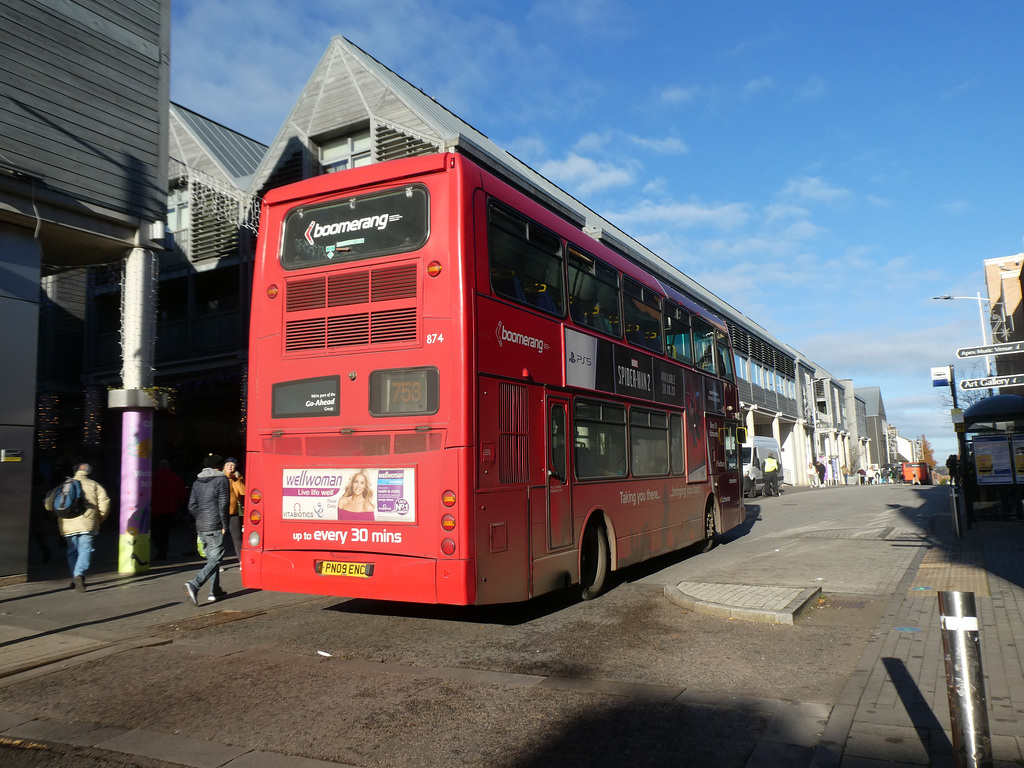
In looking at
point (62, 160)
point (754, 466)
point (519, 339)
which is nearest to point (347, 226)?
point (519, 339)

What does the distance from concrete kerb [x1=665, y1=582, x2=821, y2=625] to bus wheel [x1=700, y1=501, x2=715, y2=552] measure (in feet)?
14.3

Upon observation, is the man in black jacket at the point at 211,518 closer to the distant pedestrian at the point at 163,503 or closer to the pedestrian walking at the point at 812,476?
the distant pedestrian at the point at 163,503

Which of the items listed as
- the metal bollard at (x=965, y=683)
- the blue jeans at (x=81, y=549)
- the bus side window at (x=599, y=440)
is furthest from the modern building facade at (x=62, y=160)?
the metal bollard at (x=965, y=683)

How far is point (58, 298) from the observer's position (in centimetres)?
2584

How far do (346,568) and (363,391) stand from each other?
1.69 metres

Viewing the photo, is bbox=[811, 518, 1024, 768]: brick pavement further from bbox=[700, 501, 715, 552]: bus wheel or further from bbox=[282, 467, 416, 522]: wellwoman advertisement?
bbox=[700, 501, 715, 552]: bus wheel

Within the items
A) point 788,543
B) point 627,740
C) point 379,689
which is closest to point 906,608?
point 627,740

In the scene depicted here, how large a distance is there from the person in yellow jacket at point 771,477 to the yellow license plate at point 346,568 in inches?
1103

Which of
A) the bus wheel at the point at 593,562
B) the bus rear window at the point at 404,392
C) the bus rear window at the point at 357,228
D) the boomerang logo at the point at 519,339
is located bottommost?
the bus wheel at the point at 593,562

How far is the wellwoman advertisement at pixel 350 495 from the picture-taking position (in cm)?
732

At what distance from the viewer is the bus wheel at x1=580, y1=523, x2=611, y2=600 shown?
9320 mm

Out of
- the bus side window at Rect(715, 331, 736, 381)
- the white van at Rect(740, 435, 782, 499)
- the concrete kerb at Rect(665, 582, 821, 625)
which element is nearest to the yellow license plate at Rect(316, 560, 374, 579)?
the concrete kerb at Rect(665, 582, 821, 625)

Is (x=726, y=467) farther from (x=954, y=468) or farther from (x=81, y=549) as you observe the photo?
A: (x=81, y=549)

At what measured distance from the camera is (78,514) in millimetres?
10695
